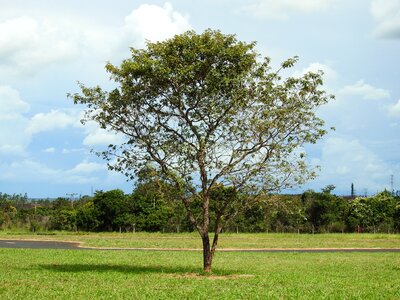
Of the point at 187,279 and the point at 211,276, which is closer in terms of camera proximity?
the point at 187,279

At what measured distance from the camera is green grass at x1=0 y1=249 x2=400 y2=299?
48.0 ft

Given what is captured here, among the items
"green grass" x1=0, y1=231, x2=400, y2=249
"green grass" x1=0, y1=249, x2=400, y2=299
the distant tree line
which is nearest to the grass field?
"green grass" x1=0, y1=249, x2=400, y2=299

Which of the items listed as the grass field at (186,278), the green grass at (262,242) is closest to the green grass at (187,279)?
the grass field at (186,278)

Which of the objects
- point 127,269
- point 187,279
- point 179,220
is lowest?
point 127,269

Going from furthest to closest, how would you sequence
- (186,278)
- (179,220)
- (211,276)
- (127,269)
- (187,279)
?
(179,220) < (127,269) < (211,276) < (186,278) < (187,279)

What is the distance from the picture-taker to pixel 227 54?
19703mm

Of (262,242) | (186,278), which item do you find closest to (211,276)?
(186,278)

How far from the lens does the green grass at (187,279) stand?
14.6m

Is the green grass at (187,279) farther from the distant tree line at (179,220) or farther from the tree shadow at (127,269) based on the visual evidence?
the distant tree line at (179,220)

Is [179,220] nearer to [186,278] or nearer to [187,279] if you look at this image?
[186,278]

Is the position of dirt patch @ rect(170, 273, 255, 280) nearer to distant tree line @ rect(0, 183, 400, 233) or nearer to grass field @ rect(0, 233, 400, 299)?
grass field @ rect(0, 233, 400, 299)

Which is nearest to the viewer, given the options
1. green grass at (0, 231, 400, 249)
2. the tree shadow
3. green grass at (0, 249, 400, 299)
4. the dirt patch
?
green grass at (0, 249, 400, 299)

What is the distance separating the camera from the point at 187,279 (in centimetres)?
1833

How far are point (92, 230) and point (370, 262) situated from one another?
38.2 meters
